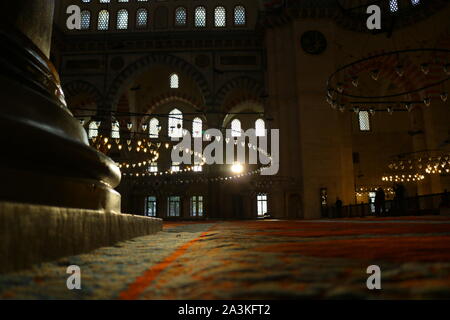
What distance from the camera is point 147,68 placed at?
15781 millimetres

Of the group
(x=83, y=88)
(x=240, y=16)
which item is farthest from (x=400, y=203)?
(x=83, y=88)

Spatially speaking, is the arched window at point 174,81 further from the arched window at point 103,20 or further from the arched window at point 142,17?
the arched window at point 103,20

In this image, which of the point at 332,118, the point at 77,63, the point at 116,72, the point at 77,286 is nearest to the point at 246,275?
the point at 77,286

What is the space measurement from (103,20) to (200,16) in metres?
4.61

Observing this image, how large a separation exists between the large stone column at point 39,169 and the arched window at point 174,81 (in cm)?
1755

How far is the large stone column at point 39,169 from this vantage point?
2.64ft

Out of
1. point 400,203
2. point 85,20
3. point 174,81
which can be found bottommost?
point 400,203

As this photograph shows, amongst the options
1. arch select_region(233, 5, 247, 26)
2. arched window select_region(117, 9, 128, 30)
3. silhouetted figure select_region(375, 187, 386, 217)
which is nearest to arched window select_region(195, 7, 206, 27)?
arch select_region(233, 5, 247, 26)

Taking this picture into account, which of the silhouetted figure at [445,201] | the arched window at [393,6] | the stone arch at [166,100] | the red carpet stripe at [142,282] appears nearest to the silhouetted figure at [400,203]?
the silhouetted figure at [445,201]

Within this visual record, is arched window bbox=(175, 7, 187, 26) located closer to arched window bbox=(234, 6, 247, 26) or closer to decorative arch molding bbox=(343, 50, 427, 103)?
arched window bbox=(234, 6, 247, 26)

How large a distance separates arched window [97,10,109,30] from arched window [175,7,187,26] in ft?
10.8

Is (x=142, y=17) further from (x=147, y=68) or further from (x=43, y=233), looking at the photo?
(x=43, y=233)

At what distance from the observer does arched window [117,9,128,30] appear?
647 inches
